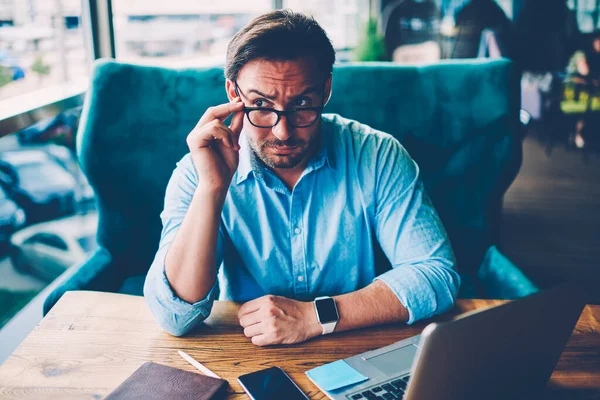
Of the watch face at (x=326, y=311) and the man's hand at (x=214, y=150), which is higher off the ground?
the man's hand at (x=214, y=150)

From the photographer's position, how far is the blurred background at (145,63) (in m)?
2.09

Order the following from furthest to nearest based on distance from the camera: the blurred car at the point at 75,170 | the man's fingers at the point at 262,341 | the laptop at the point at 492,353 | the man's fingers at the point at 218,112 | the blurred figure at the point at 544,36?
the blurred figure at the point at 544,36, the blurred car at the point at 75,170, the man's fingers at the point at 218,112, the man's fingers at the point at 262,341, the laptop at the point at 492,353

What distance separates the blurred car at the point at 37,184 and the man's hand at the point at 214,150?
4.28ft

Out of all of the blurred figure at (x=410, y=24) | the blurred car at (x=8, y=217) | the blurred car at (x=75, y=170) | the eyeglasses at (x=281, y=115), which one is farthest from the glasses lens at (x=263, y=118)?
the blurred figure at (x=410, y=24)

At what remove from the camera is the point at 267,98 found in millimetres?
1303

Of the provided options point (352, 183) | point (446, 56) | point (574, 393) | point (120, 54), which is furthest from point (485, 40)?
point (574, 393)

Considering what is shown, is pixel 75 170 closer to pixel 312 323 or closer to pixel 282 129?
pixel 282 129

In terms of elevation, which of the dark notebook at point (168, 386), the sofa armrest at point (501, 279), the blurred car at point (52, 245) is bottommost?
the blurred car at point (52, 245)

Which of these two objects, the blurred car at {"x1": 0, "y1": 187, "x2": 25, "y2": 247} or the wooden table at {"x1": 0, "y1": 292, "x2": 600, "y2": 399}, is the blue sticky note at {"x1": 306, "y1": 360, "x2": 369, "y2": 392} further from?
the blurred car at {"x1": 0, "y1": 187, "x2": 25, "y2": 247}

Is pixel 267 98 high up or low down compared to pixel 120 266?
up

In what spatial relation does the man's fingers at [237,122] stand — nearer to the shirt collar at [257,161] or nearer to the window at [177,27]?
the shirt collar at [257,161]

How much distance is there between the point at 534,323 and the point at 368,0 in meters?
6.25

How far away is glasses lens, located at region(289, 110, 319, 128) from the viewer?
1326 millimetres

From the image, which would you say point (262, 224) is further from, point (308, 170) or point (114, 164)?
point (114, 164)
